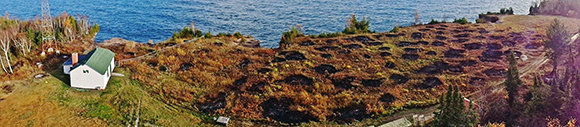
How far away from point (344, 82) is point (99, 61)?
25162mm

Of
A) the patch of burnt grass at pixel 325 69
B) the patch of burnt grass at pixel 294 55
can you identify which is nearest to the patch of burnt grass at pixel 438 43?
the patch of burnt grass at pixel 325 69

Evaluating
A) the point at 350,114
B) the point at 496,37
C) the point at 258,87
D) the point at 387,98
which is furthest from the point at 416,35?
the point at 350,114

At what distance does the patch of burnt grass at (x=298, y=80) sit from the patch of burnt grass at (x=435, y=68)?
13.6 m

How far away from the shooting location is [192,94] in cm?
4012

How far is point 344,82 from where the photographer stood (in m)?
43.8

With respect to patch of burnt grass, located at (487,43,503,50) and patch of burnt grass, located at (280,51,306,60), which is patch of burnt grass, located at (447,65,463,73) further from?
patch of burnt grass, located at (280,51,306,60)

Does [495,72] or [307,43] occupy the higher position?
[307,43]

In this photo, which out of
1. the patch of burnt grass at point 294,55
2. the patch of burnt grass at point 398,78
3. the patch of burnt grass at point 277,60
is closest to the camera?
the patch of burnt grass at point 398,78

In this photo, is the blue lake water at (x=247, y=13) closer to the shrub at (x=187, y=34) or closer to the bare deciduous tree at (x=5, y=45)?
the shrub at (x=187, y=34)

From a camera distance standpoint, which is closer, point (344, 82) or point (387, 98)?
point (387, 98)

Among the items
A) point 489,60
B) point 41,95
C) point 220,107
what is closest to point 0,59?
point 41,95

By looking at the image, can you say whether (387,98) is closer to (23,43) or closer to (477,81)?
(477,81)

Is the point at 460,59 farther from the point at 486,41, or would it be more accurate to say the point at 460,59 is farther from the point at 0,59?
the point at 0,59

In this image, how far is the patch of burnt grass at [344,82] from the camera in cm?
4260
